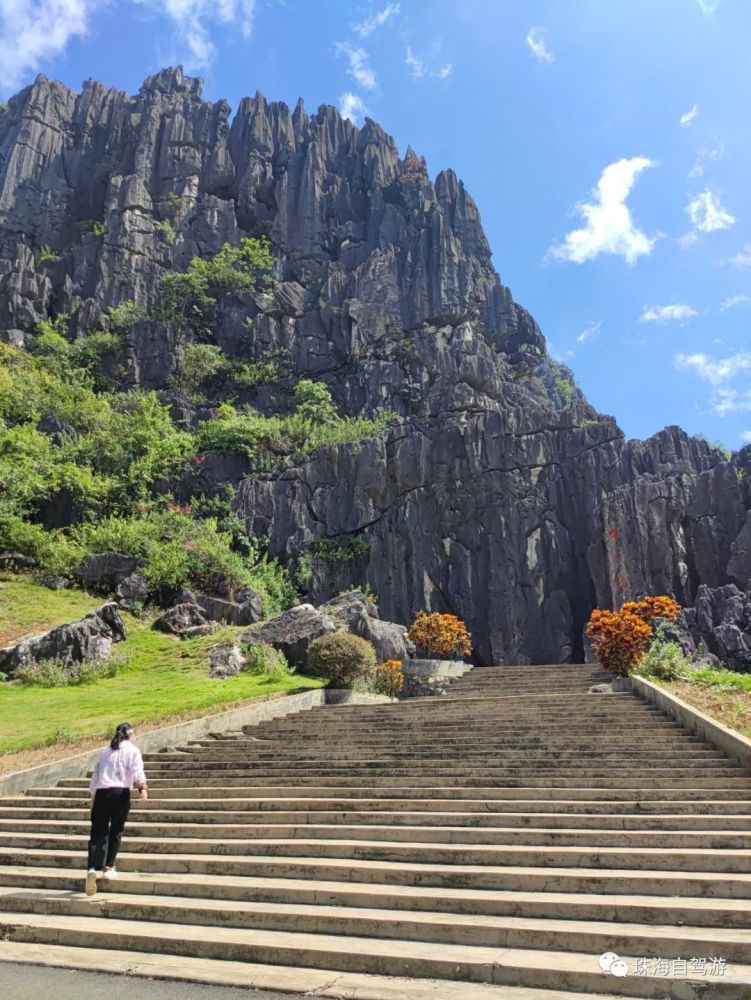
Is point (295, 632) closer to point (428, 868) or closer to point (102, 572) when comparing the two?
point (102, 572)

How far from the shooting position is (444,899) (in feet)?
15.5

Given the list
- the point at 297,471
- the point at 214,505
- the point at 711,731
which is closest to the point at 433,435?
the point at 297,471

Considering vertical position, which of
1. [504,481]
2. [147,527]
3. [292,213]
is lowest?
[147,527]

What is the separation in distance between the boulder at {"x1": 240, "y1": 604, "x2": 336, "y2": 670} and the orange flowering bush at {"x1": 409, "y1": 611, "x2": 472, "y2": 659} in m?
3.27

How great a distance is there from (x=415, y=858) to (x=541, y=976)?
7.08 feet

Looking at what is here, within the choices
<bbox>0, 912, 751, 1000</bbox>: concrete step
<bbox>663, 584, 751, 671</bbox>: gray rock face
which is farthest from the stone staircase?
<bbox>663, 584, 751, 671</bbox>: gray rock face

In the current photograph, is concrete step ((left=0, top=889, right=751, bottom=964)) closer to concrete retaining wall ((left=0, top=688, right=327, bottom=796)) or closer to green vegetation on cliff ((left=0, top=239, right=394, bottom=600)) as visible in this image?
concrete retaining wall ((left=0, top=688, right=327, bottom=796))

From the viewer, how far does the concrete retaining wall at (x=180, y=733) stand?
30.9ft

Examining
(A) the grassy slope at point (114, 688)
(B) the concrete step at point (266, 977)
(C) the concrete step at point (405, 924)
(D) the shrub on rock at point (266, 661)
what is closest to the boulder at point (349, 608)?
(D) the shrub on rock at point (266, 661)

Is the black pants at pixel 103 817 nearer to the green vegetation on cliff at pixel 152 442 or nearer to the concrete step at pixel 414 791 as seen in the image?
the concrete step at pixel 414 791

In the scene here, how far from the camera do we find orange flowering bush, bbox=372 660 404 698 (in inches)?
683

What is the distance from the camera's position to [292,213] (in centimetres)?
5003

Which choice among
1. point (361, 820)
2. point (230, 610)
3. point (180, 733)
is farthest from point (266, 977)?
point (230, 610)

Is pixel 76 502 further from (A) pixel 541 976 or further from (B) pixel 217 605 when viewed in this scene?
(A) pixel 541 976
